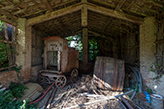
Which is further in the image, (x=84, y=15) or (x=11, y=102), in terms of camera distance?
(x=84, y=15)

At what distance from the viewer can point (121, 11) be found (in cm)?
453

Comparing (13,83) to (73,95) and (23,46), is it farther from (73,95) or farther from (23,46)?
(73,95)

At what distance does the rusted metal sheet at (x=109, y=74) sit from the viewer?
4465 millimetres

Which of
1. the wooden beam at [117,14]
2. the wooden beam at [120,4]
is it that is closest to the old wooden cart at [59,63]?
the wooden beam at [117,14]

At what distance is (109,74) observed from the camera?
4723mm

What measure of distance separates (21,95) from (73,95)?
2.47m

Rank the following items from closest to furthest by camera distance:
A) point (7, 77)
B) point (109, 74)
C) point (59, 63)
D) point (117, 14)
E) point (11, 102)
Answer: point (11, 102)
point (7, 77)
point (117, 14)
point (109, 74)
point (59, 63)

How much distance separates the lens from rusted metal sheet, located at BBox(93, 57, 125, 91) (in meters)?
4.46

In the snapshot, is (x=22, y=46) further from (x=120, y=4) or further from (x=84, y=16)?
(x=120, y=4)

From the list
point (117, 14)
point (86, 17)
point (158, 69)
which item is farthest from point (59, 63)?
point (158, 69)

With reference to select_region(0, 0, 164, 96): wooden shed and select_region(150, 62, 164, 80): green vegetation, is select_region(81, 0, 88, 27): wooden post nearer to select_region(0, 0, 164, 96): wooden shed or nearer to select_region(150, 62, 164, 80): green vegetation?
select_region(0, 0, 164, 96): wooden shed

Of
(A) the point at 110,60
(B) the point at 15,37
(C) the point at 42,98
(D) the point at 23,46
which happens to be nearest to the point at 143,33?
(A) the point at 110,60

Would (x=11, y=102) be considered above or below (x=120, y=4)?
below

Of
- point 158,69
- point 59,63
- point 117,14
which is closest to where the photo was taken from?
point 158,69
